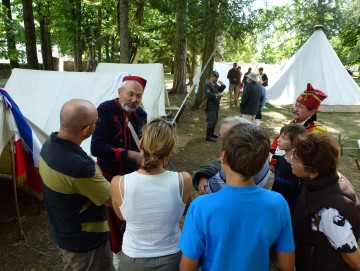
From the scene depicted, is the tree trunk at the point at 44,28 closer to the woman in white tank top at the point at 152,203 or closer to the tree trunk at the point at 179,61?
the tree trunk at the point at 179,61

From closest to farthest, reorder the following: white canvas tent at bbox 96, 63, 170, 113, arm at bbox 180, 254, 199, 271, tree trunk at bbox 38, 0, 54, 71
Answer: arm at bbox 180, 254, 199, 271 < white canvas tent at bbox 96, 63, 170, 113 < tree trunk at bbox 38, 0, 54, 71

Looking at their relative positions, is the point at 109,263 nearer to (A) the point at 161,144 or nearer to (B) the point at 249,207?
(A) the point at 161,144

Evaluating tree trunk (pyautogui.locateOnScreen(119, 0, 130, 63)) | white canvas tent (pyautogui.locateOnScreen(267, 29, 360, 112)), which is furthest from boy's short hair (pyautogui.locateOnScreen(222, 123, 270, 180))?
white canvas tent (pyautogui.locateOnScreen(267, 29, 360, 112))

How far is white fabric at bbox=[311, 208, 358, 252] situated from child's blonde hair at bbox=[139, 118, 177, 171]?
915mm

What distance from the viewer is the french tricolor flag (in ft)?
11.2

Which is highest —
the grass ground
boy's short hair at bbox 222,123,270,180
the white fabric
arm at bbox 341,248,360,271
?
boy's short hair at bbox 222,123,270,180

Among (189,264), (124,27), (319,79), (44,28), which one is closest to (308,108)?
(189,264)

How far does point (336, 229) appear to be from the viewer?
5.17 feet

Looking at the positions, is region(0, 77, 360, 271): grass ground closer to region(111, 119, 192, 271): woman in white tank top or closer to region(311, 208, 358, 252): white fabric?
region(111, 119, 192, 271): woman in white tank top

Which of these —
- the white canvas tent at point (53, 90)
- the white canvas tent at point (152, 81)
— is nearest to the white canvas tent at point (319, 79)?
the white canvas tent at point (152, 81)

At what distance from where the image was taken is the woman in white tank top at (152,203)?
1638 mm

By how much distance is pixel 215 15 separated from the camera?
30.9 ft

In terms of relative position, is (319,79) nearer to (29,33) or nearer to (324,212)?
(29,33)

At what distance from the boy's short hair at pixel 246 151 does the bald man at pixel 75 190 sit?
0.92 m
